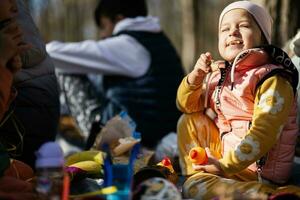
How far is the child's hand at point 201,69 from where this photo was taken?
253cm

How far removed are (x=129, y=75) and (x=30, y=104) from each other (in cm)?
147

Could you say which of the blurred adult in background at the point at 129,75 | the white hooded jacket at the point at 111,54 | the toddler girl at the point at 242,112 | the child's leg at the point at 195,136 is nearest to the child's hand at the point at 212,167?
the toddler girl at the point at 242,112

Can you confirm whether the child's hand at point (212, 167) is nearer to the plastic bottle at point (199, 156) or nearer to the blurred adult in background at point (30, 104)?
the plastic bottle at point (199, 156)

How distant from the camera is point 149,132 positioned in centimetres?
425

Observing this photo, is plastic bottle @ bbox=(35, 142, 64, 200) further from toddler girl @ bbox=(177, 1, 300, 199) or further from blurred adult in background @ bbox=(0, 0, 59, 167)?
blurred adult in background @ bbox=(0, 0, 59, 167)

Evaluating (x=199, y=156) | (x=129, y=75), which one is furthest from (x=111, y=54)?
(x=199, y=156)

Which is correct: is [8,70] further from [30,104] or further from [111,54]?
[111,54]

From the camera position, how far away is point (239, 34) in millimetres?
2545

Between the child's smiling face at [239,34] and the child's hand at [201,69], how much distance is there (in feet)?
0.28

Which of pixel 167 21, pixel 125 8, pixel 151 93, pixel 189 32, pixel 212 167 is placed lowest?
pixel 167 21

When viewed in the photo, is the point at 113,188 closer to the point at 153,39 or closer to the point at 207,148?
the point at 207,148

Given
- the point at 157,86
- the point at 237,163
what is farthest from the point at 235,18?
the point at 157,86

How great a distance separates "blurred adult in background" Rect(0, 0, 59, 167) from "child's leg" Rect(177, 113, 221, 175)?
0.67m

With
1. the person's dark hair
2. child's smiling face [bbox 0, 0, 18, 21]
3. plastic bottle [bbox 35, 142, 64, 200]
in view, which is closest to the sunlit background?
the person's dark hair
